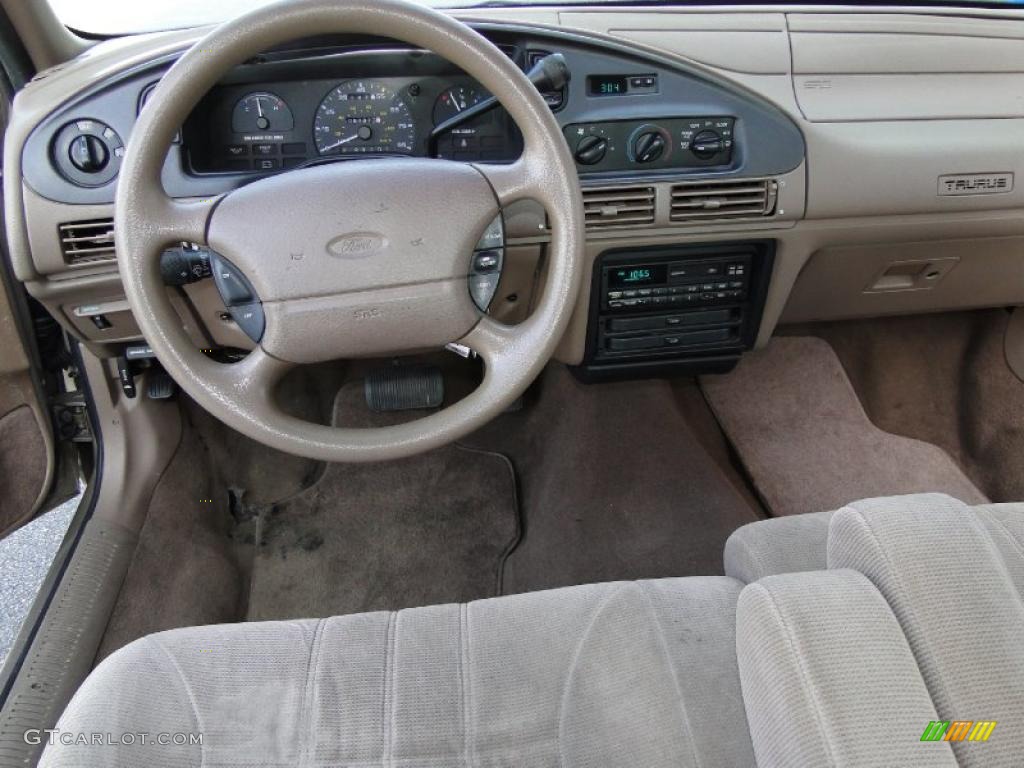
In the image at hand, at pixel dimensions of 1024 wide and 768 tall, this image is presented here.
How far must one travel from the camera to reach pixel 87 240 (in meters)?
1.25

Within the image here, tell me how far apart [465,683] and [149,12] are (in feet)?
4.57

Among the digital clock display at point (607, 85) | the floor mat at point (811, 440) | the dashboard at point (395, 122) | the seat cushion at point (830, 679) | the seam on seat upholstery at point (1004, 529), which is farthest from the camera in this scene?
the floor mat at point (811, 440)

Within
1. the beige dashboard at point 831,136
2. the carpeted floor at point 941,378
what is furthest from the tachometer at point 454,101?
the carpeted floor at point 941,378

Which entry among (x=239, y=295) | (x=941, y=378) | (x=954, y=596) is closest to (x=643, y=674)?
(x=954, y=596)

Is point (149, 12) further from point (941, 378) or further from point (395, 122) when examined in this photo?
point (941, 378)

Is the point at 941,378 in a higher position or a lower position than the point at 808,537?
lower

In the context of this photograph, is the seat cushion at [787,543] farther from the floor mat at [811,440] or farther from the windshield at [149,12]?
the windshield at [149,12]

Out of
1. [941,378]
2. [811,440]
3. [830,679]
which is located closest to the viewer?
[830,679]

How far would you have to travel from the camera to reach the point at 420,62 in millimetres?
1295

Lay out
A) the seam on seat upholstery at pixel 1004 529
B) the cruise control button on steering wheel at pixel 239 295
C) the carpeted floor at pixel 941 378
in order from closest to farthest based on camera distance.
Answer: the seam on seat upholstery at pixel 1004 529, the cruise control button on steering wheel at pixel 239 295, the carpeted floor at pixel 941 378

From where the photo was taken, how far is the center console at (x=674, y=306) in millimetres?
1472

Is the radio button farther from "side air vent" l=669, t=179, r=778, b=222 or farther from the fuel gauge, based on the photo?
the fuel gauge

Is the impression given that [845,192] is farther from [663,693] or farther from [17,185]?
[17,185]

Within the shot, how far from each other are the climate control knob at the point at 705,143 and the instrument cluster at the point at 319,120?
0.37 m
